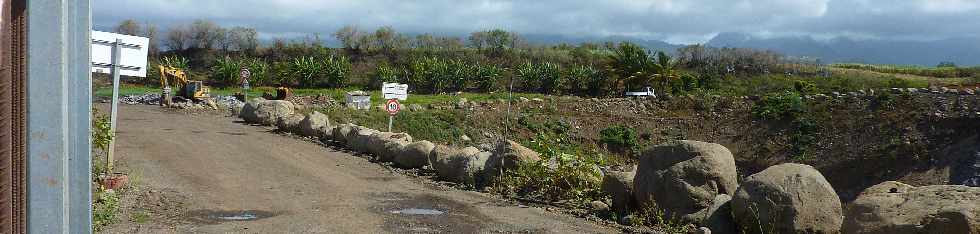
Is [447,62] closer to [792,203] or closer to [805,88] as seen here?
[805,88]

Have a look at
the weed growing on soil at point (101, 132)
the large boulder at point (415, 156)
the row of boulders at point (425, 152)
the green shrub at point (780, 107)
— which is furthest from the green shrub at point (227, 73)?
the weed growing on soil at point (101, 132)

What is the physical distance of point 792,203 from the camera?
26.7 feet

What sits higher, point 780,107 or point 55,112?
point 55,112

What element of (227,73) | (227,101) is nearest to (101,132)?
(227,101)

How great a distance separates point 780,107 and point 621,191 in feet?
91.4

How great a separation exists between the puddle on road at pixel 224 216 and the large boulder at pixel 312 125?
450 inches

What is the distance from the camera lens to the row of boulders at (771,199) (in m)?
6.54

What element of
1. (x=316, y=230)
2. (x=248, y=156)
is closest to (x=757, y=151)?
(x=248, y=156)

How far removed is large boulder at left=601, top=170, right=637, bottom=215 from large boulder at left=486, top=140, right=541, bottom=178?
212cm

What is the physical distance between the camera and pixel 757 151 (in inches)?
1356

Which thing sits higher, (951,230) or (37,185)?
(37,185)

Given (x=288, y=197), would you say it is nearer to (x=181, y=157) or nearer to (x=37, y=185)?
(x=181, y=157)

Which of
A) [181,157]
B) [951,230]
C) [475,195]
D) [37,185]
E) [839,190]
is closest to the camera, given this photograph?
[37,185]

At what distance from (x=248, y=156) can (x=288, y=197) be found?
555 centimetres
